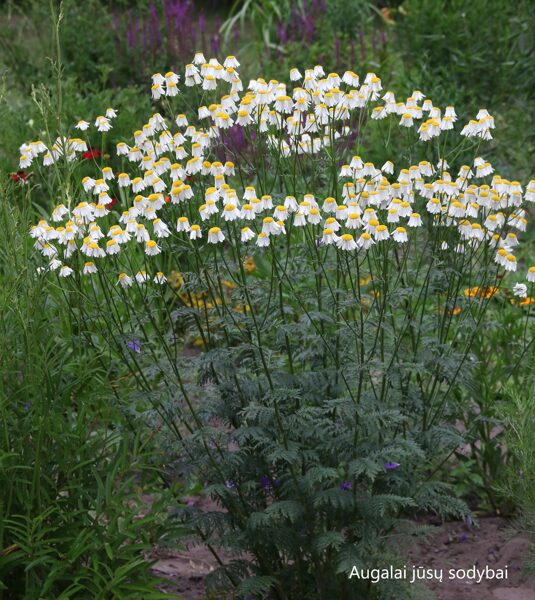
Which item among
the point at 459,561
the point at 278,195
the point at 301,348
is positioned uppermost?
the point at 278,195

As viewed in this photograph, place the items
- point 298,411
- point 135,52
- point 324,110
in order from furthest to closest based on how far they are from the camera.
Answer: point 135,52 → point 324,110 → point 298,411

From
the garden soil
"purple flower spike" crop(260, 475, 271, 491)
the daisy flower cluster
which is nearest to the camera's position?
the daisy flower cluster

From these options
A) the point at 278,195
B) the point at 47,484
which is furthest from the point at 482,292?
the point at 47,484

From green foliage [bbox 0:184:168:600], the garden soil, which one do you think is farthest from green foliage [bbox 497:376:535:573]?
green foliage [bbox 0:184:168:600]

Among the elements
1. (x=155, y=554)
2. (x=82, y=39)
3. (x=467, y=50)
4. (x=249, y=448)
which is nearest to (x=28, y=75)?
(x=82, y=39)

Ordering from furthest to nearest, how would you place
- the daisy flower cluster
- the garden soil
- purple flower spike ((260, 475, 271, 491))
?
1. the garden soil
2. purple flower spike ((260, 475, 271, 491))
3. the daisy flower cluster

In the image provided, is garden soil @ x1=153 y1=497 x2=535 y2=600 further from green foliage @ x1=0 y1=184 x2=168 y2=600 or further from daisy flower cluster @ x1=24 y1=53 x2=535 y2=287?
daisy flower cluster @ x1=24 y1=53 x2=535 y2=287

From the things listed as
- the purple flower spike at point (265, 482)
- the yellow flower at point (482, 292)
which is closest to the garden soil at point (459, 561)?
the purple flower spike at point (265, 482)

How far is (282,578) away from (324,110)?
4.50 feet

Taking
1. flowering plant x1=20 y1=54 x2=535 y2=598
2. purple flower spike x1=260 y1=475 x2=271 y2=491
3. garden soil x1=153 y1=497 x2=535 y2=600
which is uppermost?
flowering plant x1=20 y1=54 x2=535 y2=598

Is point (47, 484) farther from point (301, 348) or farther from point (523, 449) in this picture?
point (523, 449)

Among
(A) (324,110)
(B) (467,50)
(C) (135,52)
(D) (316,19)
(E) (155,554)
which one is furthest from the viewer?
(D) (316,19)

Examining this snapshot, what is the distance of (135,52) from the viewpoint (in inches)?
277

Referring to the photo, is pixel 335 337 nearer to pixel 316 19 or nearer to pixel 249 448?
pixel 249 448
